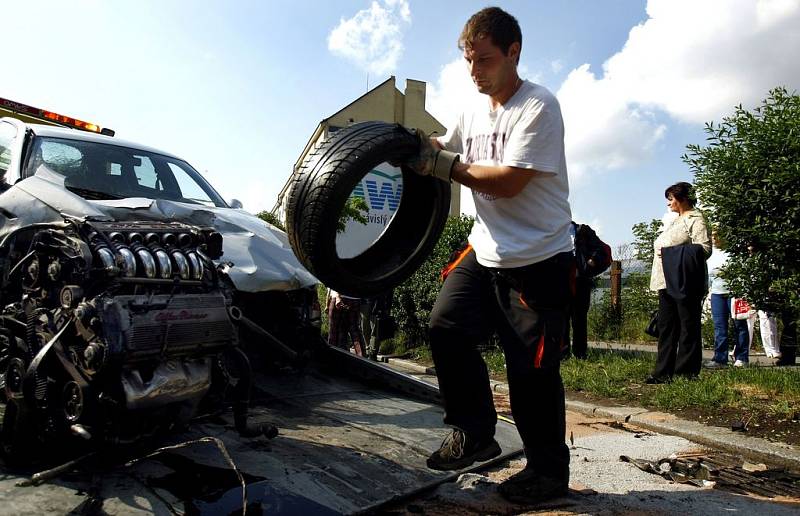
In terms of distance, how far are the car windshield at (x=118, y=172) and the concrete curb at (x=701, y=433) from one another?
12.1 ft

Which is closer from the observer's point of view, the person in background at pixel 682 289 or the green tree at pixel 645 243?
the person in background at pixel 682 289

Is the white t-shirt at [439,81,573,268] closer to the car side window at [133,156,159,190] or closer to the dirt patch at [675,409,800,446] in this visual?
the dirt patch at [675,409,800,446]

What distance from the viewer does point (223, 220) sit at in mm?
4598

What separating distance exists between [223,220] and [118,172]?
3.10 ft

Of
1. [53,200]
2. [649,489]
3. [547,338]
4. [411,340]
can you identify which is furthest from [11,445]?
[411,340]

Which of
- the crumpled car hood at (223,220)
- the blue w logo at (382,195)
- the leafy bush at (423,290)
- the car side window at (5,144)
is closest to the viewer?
the crumpled car hood at (223,220)

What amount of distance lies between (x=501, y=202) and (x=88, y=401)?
204 centimetres

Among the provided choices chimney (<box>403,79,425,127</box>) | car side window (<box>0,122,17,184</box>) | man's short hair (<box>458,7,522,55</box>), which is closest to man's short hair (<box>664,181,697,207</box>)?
man's short hair (<box>458,7,522,55</box>)

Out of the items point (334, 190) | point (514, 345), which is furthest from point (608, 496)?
point (334, 190)

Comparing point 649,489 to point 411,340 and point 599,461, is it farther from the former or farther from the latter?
point 411,340

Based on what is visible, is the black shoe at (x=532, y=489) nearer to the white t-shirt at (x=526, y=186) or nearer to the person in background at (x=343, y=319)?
the white t-shirt at (x=526, y=186)

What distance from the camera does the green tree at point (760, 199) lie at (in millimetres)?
5320

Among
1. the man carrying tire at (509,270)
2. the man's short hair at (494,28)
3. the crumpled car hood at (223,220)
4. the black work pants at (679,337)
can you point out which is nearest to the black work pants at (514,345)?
the man carrying tire at (509,270)

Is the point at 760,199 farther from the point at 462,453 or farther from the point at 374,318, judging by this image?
the point at 374,318
